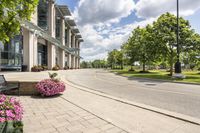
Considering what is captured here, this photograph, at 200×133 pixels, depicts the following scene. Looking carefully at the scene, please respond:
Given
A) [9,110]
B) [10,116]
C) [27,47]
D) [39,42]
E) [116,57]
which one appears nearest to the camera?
[10,116]

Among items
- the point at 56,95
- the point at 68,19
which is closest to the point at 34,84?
the point at 56,95

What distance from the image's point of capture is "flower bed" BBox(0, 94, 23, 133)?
128 inches

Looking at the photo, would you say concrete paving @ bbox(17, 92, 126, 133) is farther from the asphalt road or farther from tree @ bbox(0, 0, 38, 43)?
the asphalt road

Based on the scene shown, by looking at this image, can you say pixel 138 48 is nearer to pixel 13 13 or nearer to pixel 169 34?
pixel 169 34

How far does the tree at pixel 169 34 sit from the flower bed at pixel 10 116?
77.5 feet

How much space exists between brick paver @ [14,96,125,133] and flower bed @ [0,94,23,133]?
0.63 metres

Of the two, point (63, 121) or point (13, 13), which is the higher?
point (13, 13)

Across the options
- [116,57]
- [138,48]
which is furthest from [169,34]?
[116,57]

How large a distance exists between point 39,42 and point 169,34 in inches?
1130

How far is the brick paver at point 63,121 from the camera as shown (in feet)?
14.3

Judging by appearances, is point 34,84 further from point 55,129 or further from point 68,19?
point 68,19

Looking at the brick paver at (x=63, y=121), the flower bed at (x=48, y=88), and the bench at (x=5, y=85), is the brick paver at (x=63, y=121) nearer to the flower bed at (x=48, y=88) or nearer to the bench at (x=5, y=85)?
the flower bed at (x=48, y=88)

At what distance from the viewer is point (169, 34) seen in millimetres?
24906

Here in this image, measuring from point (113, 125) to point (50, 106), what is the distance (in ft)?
9.97
